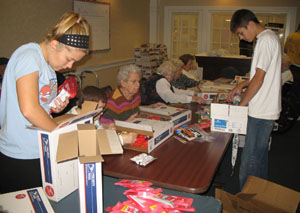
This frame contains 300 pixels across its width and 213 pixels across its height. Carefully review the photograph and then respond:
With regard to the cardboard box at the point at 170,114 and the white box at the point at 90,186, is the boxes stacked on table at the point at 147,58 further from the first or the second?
the white box at the point at 90,186

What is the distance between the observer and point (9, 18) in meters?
3.26

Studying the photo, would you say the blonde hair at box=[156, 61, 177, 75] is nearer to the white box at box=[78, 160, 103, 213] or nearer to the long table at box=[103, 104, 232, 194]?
the long table at box=[103, 104, 232, 194]

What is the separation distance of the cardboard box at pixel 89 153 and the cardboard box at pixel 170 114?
1.01 metres

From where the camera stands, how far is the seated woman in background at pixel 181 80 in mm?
3572

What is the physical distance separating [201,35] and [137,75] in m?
5.02

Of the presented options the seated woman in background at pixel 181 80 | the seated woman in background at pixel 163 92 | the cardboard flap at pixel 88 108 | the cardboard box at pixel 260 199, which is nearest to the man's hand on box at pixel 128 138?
the cardboard flap at pixel 88 108

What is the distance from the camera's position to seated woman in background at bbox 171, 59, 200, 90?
357 cm

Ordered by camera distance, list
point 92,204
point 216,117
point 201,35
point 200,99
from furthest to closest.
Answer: point 201,35, point 200,99, point 216,117, point 92,204

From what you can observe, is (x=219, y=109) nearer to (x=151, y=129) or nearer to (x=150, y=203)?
(x=151, y=129)

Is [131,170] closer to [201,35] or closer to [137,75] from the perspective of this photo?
[137,75]

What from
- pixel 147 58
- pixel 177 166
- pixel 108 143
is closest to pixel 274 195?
pixel 177 166

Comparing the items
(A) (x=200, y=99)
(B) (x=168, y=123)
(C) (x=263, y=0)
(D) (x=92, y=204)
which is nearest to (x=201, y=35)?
(C) (x=263, y=0)

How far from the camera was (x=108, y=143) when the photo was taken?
1.06 meters

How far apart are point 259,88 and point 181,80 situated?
181cm
